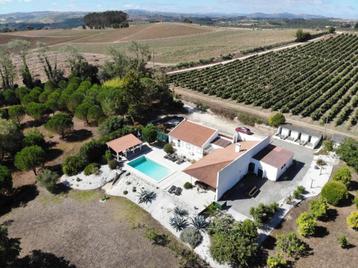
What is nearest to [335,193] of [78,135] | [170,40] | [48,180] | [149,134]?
[149,134]

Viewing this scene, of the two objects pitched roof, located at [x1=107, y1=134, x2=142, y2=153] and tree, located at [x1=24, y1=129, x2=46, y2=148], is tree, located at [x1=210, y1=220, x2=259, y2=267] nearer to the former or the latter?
pitched roof, located at [x1=107, y1=134, x2=142, y2=153]

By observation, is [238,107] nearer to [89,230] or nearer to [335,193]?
[335,193]

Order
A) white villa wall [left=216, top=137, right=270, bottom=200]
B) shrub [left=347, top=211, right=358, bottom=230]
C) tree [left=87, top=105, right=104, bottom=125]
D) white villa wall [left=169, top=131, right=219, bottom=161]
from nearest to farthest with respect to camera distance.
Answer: shrub [left=347, top=211, right=358, bottom=230] < white villa wall [left=216, top=137, right=270, bottom=200] < white villa wall [left=169, top=131, right=219, bottom=161] < tree [left=87, top=105, right=104, bottom=125]

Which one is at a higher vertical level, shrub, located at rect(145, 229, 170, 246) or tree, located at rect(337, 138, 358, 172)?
tree, located at rect(337, 138, 358, 172)

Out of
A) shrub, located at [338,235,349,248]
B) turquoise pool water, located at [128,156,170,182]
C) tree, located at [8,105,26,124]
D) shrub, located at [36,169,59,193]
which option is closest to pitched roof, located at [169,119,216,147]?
turquoise pool water, located at [128,156,170,182]

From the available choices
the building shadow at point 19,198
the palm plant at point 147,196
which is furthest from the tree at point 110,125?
the palm plant at point 147,196

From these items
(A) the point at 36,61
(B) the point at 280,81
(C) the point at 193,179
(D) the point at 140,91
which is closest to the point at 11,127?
(D) the point at 140,91

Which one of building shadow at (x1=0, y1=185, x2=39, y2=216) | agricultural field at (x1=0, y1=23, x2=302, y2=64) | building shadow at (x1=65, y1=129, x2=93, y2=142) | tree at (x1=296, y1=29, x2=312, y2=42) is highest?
tree at (x1=296, y1=29, x2=312, y2=42)
